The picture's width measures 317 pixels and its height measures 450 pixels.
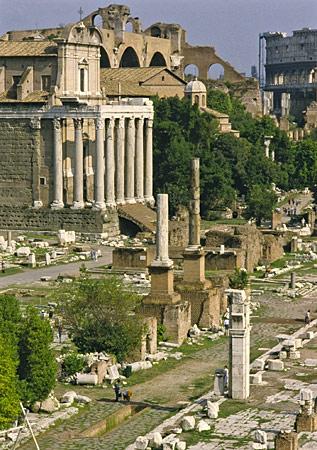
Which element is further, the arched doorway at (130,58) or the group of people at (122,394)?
the arched doorway at (130,58)

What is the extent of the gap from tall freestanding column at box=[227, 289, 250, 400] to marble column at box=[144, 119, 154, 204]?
3796cm

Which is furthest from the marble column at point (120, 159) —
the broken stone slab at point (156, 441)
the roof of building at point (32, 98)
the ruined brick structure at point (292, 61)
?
the ruined brick structure at point (292, 61)

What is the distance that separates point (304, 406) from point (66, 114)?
125 ft

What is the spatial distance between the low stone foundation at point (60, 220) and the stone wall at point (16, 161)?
2.20ft

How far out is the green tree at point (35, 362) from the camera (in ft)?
99.9

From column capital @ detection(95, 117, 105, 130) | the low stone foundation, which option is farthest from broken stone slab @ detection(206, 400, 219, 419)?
column capital @ detection(95, 117, 105, 130)

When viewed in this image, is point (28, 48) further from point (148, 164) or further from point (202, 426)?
point (202, 426)

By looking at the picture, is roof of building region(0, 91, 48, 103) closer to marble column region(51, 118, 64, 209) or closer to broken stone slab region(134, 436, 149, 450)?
marble column region(51, 118, 64, 209)

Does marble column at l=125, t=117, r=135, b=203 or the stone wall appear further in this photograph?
marble column at l=125, t=117, r=135, b=203

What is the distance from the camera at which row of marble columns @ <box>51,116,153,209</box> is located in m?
65.5

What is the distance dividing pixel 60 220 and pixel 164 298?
2489cm

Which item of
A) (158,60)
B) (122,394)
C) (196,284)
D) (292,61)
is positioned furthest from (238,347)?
(292,61)

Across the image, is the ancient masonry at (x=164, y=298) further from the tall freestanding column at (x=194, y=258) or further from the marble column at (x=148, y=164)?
the marble column at (x=148, y=164)

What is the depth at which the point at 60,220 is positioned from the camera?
216ft
